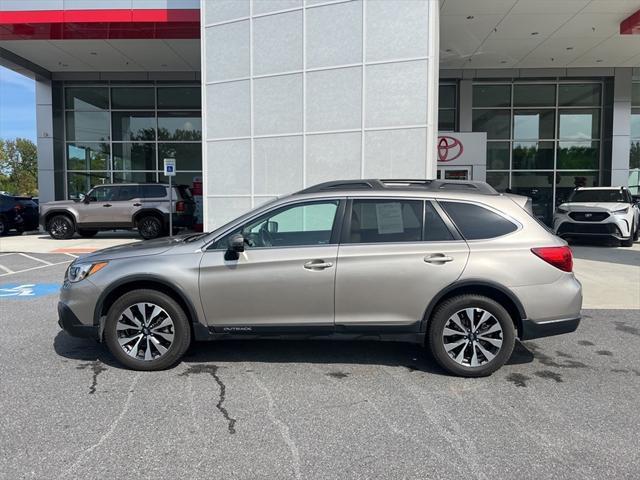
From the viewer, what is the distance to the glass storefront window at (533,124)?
72.1 ft

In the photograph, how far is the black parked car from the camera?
1986 centimetres

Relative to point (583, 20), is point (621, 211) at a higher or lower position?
lower

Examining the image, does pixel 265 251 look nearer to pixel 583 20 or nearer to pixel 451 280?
pixel 451 280

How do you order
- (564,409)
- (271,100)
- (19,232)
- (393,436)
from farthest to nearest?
1. (19,232)
2. (271,100)
3. (564,409)
4. (393,436)

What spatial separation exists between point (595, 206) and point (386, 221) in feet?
39.7

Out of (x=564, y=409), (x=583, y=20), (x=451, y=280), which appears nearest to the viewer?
(x=564, y=409)

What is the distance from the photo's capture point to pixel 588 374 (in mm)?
4719

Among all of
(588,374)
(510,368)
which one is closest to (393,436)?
(510,368)

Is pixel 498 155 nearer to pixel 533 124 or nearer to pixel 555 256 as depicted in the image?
pixel 533 124

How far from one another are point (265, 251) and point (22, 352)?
2.80 metres

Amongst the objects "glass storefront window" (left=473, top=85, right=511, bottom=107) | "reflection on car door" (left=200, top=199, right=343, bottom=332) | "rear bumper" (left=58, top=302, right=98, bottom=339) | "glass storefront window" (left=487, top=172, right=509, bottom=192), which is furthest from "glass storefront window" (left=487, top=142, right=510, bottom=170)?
"rear bumper" (left=58, top=302, right=98, bottom=339)

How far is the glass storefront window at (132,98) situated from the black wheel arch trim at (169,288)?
20.8m

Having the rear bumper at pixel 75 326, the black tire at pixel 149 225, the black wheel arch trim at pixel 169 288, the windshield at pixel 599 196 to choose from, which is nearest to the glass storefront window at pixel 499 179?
the windshield at pixel 599 196

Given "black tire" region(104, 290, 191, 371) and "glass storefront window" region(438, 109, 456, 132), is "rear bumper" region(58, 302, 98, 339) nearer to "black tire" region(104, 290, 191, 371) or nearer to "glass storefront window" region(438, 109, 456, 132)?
"black tire" region(104, 290, 191, 371)
